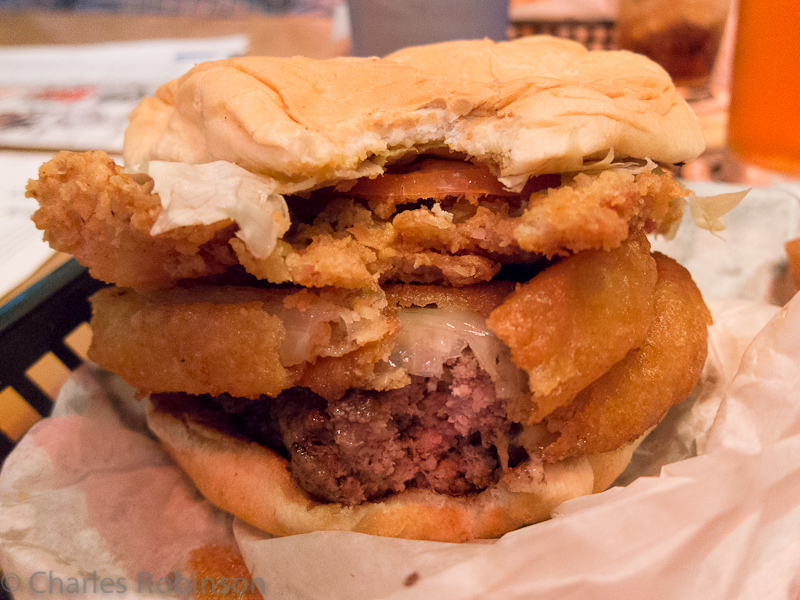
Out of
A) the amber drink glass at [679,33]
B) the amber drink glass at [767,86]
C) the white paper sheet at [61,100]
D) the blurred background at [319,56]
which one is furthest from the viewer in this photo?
the amber drink glass at [679,33]

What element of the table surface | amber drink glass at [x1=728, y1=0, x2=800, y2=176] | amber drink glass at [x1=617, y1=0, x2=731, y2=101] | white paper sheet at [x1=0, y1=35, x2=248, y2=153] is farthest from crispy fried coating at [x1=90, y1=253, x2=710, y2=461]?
the table surface

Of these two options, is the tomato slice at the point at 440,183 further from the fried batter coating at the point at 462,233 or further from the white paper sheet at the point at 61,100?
the white paper sheet at the point at 61,100

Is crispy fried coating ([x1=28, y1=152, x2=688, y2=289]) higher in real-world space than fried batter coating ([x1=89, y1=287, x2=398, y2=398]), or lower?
higher

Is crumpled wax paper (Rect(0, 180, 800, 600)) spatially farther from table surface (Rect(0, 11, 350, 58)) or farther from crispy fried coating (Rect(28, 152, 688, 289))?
table surface (Rect(0, 11, 350, 58))

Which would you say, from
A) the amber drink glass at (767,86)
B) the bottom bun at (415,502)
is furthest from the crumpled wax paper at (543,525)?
the amber drink glass at (767,86)

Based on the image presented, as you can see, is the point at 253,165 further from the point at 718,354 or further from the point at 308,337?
the point at 718,354

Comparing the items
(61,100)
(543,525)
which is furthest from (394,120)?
(61,100)
